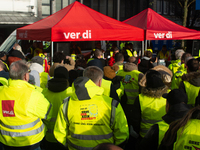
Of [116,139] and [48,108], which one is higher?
[48,108]

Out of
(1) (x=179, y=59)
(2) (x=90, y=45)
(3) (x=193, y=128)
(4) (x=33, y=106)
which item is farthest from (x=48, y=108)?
(2) (x=90, y=45)

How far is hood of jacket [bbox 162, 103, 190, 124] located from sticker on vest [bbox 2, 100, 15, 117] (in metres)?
1.77

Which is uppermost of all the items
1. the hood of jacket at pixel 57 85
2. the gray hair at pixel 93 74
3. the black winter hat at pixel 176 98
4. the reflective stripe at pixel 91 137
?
the gray hair at pixel 93 74

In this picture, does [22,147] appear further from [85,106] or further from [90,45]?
[90,45]

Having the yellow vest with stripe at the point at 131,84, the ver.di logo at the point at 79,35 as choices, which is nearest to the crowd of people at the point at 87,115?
the yellow vest with stripe at the point at 131,84

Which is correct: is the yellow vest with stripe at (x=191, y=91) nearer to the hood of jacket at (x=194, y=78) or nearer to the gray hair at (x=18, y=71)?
the hood of jacket at (x=194, y=78)

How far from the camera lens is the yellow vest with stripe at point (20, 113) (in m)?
2.91

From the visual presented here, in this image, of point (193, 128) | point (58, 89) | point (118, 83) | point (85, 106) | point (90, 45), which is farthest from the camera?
point (90, 45)

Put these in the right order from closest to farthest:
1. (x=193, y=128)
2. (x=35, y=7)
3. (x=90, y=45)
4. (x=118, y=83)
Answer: (x=193, y=128) → (x=118, y=83) → (x=35, y=7) → (x=90, y=45)

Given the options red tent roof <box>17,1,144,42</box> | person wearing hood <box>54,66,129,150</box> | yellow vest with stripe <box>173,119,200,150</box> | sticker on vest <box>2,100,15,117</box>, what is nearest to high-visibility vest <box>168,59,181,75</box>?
red tent roof <box>17,1,144,42</box>

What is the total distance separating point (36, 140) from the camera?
121 inches

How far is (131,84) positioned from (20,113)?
2.88 metres

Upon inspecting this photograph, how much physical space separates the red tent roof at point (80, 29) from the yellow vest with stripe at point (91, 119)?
4.02 meters

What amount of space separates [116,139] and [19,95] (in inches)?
49.8
